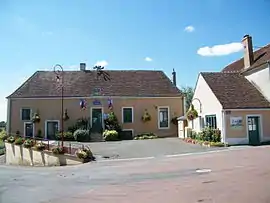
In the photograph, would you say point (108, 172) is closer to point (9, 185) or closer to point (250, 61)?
point (9, 185)

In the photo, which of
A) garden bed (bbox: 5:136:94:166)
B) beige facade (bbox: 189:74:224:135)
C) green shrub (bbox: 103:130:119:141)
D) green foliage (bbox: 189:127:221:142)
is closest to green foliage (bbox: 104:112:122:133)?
green shrub (bbox: 103:130:119:141)

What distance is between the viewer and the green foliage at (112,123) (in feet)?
105

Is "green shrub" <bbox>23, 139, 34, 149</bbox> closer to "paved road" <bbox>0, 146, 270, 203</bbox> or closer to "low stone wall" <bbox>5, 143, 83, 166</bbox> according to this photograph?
"low stone wall" <bbox>5, 143, 83, 166</bbox>

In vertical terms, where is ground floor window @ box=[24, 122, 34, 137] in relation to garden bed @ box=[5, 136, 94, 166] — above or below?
above

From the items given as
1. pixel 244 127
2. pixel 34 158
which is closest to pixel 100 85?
pixel 34 158

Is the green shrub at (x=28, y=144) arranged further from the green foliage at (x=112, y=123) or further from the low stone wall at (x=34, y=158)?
the green foliage at (x=112, y=123)

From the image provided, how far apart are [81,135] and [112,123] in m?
3.63

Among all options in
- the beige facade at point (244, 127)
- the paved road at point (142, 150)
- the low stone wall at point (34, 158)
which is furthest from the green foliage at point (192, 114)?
the low stone wall at point (34, 158)

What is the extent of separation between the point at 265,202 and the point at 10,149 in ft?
81.3

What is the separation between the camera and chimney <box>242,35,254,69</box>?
93.0 ft

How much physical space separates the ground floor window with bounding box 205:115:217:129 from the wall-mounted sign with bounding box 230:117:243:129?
1691 mm

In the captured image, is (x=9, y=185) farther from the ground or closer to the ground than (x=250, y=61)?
closer to the ground

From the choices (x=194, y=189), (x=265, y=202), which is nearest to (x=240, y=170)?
(x=194, y=189)

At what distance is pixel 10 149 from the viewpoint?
91.8ft
